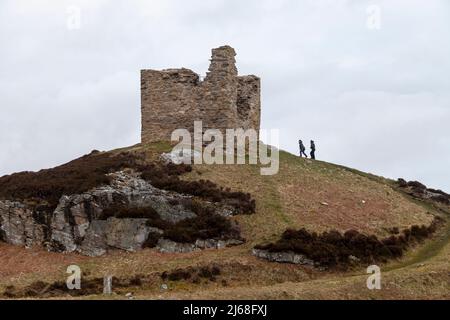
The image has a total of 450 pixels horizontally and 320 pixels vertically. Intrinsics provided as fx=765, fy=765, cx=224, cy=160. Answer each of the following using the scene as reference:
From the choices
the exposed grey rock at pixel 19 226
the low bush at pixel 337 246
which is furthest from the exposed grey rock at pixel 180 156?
the low bush at pixel 337 246

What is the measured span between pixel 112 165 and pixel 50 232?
728cm

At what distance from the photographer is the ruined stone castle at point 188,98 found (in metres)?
55.5

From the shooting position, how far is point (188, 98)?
2207 inches

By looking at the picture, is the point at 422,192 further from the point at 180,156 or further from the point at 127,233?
the point at 127,233

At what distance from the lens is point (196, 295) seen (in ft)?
105

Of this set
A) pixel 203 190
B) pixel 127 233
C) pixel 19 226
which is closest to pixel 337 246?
pixel 203 190

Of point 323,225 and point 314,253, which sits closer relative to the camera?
point 314,253

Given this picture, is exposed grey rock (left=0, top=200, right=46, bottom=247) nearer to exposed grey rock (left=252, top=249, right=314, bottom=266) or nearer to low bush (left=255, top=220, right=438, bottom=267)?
low bush (left=255, top=220, right=438, bottom=267)

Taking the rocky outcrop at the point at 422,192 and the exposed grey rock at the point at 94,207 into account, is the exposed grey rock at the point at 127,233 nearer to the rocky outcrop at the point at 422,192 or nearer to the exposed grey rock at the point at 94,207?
the exposed grey rock at the point at 94,207

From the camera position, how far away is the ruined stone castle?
5550 centimetres

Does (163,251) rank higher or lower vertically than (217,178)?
lower
